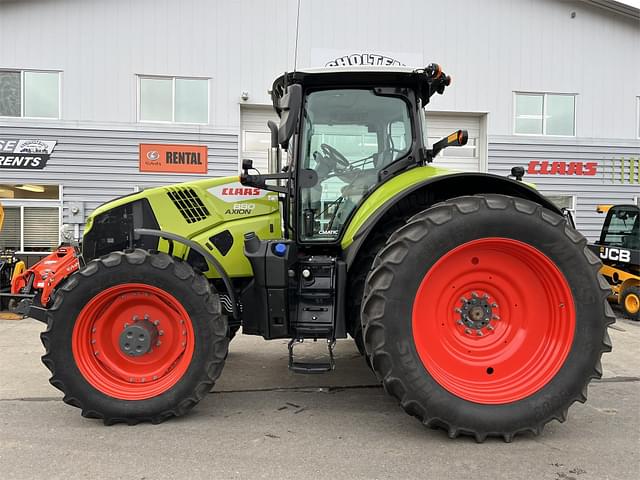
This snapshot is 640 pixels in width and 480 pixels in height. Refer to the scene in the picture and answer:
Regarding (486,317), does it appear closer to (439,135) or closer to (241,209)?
(241,209)

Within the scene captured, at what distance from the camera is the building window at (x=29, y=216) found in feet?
32.0

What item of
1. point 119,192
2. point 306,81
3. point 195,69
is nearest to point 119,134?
point 119,192

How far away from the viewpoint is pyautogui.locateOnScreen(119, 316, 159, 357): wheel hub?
3.26 meters

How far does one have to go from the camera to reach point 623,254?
8.02 meters

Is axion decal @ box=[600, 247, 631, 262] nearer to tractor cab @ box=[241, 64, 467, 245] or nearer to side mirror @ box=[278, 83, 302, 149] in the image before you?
tractor cab @ box=[241, 64, 467, 245]

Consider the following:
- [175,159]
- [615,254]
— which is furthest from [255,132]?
[615,254]

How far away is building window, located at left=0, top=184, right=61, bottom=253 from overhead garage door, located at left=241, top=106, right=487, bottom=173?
3.94m

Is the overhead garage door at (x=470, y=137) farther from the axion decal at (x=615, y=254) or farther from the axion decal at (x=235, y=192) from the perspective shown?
the axion decal at (x=235, y=192)

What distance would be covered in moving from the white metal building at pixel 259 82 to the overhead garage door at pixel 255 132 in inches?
1.0

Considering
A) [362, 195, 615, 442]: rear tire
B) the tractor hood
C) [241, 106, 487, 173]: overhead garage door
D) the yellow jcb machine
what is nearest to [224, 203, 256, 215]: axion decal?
the tractor hood

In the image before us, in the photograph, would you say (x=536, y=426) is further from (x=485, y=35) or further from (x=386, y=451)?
(x=485, y=35)

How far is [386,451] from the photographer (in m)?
2.86

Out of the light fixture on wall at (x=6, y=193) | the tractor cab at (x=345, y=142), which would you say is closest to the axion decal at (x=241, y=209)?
the tractor cab at (x=345, y=142)

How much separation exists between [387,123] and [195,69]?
7339 millimetres
